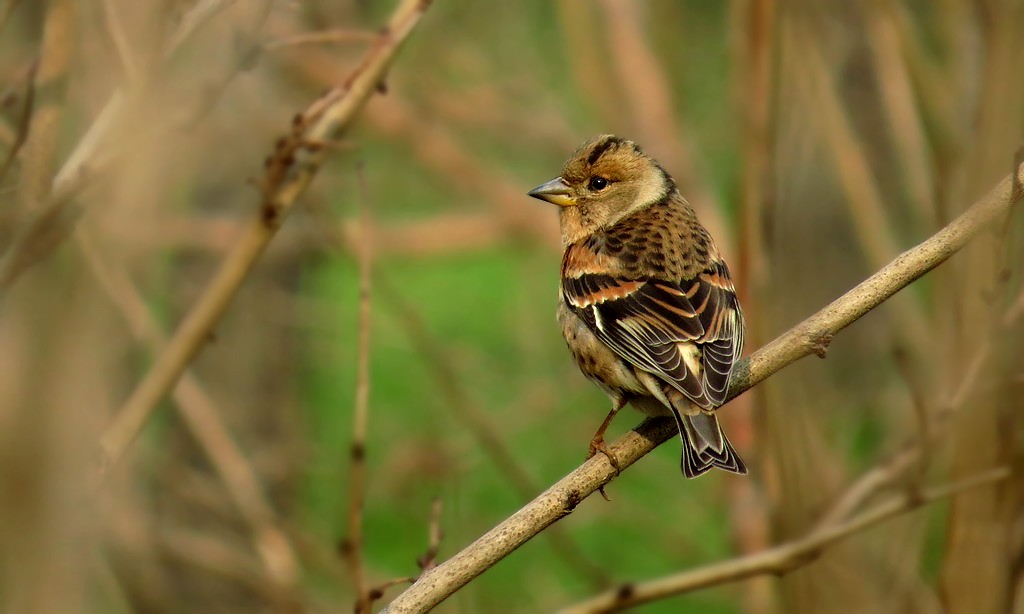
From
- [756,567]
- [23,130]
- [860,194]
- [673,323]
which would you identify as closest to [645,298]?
[673,323]

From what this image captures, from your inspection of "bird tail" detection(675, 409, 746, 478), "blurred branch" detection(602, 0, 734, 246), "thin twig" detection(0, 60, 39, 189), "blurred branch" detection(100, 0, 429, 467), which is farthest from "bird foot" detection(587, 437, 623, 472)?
"blurred branch" detection(602, 0, 734, 246)

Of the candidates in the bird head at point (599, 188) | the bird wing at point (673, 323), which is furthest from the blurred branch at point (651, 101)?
the bird wing at point (673, 323)

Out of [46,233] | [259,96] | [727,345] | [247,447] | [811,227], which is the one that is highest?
[46,233]

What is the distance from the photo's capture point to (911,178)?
5379 millimetres

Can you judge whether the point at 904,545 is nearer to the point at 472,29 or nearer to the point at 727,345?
the point at 727,345

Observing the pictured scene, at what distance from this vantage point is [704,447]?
3.79 meters

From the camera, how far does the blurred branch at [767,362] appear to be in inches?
117

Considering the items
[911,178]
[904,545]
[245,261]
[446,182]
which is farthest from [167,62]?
[446,182]

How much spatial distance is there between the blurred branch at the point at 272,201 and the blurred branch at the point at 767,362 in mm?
930

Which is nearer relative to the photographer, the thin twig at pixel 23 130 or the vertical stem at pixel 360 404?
the thin twig at pixel 23 130

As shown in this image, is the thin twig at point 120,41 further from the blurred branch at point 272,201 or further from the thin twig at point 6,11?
the blurred branch at point 272,201

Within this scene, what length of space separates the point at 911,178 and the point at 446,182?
333 cm

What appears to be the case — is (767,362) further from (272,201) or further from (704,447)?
(272,201)

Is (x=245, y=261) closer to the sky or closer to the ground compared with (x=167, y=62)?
closer to the ground
